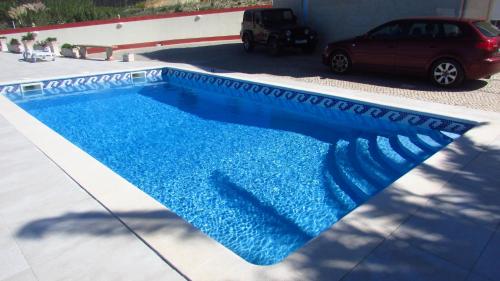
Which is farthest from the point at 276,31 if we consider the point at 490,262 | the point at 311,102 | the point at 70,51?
the point at 490,262

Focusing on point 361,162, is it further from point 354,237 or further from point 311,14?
point 311,14

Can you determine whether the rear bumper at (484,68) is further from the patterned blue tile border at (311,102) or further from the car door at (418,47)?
the patterned blue tile border at (311,102)

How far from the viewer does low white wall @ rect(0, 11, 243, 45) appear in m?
19.5

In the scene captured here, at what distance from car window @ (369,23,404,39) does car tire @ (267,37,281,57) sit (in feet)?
16.1

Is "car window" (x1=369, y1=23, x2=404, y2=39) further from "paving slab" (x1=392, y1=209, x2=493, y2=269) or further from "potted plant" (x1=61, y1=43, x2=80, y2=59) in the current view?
"potted plant" (x1=61, y1=43, x2=80, y2=59)

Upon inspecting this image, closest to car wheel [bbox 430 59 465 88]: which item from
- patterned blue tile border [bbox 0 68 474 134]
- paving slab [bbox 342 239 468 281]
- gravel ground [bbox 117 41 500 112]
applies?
gravel ground [bbox 117 41 500 112]

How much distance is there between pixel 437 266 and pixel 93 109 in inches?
342

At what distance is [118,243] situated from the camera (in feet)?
9.68

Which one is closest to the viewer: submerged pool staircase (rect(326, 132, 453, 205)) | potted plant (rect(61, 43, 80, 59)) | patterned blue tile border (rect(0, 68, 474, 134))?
submerged pool staircase (rect(326, 132, 453, 205))

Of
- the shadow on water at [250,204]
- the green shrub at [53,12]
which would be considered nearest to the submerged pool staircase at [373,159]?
the shadow on water at [250,204]

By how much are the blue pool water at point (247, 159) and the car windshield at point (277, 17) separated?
642cm

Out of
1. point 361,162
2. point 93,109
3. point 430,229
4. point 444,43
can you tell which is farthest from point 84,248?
point 444,43

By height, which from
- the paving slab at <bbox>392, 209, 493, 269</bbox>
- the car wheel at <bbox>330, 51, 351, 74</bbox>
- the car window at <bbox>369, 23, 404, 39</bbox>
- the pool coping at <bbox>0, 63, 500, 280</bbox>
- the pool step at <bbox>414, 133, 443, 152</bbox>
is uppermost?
the car window at <bbox>369, 23, 404, 39</bbox>

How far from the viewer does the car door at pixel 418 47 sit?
862cm
